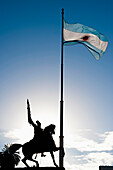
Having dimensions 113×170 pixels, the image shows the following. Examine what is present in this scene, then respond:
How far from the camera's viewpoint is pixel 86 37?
20.7m

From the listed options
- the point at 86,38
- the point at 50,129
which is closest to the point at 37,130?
the point at 50,129

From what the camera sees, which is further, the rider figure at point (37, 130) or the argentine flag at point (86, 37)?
the argentine flag at point (86, 37)

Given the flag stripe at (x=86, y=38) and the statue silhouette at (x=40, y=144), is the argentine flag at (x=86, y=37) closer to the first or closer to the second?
the flag stripe at (x=86, y=38)

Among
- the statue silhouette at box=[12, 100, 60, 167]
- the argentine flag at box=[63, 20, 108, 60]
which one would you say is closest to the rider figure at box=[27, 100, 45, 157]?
the statue silhouette at box=[12, 100, 60, 167]

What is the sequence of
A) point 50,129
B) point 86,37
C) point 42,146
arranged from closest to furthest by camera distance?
1. point 42,146
2. point 50,129
3. point 86,37

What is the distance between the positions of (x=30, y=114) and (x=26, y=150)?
181cm

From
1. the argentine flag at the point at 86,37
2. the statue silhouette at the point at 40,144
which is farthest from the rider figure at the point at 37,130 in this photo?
the argentine flag at the point at 86,37

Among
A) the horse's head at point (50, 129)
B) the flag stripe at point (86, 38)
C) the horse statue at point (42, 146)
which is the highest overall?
the flag stripe at point (86, 38)

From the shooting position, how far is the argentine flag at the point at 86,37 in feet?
67.5

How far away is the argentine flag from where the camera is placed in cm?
2058

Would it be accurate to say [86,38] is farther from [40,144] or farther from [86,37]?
[40,144]

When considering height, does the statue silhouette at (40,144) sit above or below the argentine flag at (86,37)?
below

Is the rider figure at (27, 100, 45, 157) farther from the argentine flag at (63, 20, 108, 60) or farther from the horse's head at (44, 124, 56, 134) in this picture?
the argentine flag at (63, 20, 108, 60)

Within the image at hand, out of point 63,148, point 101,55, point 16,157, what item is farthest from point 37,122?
point 16,157
